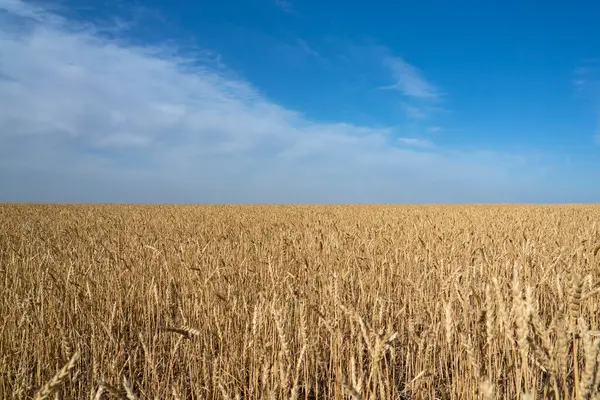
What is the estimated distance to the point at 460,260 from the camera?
15.8ft

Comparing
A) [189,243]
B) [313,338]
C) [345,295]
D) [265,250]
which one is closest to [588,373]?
[313,338]

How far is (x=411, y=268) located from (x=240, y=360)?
2.43 meters

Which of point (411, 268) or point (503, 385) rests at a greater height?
point (411, 268)

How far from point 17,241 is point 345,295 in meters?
6.17

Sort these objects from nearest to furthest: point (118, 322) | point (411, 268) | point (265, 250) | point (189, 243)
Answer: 1. point (118, 322)
2. point (411, 268)
3. point (265, 250)
4. point (189, 243)

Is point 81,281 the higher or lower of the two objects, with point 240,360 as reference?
higher

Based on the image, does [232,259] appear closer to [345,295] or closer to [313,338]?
[345,295]

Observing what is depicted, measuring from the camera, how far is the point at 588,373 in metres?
0.96

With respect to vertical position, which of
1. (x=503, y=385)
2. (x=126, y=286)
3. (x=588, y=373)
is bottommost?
(x=503, y=385)

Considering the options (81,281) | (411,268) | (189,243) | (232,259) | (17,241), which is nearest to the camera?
(81,281)

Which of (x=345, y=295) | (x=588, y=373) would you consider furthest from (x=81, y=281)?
(x=588, y=373)

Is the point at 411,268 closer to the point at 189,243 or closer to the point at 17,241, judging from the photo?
the point at 189,243

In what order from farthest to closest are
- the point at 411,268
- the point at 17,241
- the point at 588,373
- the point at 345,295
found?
the point at 17,241 < the point at 411,268 < the point at 345,295 < the point at 588,373

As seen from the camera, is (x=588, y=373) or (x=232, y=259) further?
(x=232, y=259)
